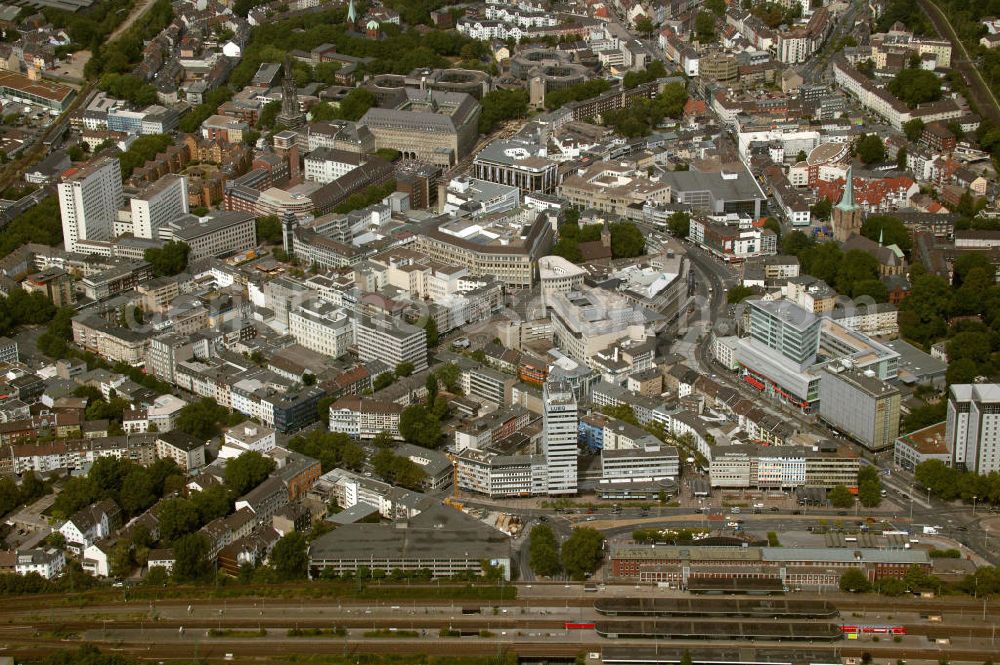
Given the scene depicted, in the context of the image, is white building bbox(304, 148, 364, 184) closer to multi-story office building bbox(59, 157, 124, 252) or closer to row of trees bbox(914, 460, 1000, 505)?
multi-story office building bbox(59, 157, 124, 252)

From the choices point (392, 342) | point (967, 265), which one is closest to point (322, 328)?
point (392, 342)

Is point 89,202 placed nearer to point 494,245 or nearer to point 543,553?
point 494,245

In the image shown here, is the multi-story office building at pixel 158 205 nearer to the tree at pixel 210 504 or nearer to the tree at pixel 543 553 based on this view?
the tree at pixel 210 504

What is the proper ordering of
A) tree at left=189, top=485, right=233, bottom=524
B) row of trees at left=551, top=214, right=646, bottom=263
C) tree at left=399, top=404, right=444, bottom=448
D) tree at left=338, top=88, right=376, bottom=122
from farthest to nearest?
1. tree at left=338, top=88, right=376, bottom=122
2. row of trees at left=551, top=214, right=646, bottom=263
3. tree at left=399, top=404, right=444, bottom=448
4. tree at left=189, top=485, right=233, bottom=524

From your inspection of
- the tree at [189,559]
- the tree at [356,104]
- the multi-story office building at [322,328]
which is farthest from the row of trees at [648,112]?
the tree at [189,559]

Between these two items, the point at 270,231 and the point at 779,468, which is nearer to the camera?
the point at 779,468

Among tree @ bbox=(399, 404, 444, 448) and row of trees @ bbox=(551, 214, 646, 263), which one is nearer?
tree @ bbox=(399, 404, 444, 448)

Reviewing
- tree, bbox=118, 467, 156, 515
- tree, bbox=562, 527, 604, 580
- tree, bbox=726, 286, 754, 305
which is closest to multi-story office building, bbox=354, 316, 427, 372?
tree, bbox=118, 467, 156, 515
